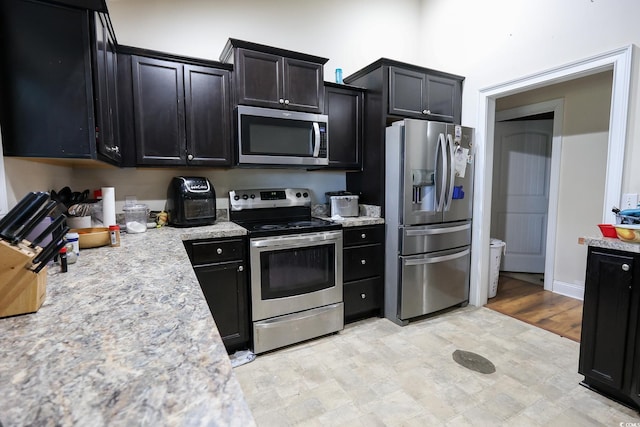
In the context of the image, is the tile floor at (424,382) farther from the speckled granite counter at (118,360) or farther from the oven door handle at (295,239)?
the speckled granite counter at (118,360)

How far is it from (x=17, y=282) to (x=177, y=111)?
5.71ft

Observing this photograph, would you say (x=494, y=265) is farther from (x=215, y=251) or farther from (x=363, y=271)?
(x=215, y=251)

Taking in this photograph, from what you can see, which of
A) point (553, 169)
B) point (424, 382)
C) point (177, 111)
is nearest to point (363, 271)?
point (424, 382)

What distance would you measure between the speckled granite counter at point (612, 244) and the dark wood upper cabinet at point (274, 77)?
6.91 ft

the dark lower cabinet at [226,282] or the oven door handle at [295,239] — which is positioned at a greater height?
the oven door handle at [295,239]

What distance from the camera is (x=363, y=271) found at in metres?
2.79

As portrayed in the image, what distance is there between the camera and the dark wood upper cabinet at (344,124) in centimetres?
282

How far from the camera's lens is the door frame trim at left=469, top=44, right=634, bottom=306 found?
80.0 inches

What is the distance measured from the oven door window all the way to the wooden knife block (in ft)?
4.90

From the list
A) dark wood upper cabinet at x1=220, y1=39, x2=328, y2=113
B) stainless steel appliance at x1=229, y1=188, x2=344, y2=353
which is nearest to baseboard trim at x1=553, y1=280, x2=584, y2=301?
stainless steel appliance at x1=229, y1=188, x2=344, y2=353

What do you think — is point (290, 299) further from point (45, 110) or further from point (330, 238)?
point (45, 110)

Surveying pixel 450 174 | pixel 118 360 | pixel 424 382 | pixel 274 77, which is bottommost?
pixel 424 382

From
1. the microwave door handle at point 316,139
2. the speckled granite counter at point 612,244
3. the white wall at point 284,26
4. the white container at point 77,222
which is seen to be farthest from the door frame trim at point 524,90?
the white container at point 77,222

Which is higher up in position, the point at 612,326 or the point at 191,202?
the point at 191,202
